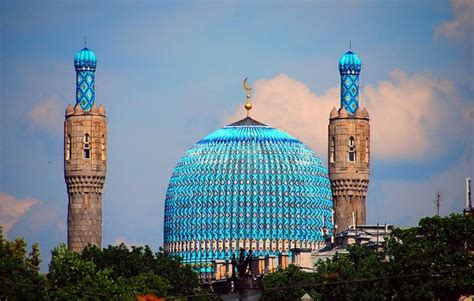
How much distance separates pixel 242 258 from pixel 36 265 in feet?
184

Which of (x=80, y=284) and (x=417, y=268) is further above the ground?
(x=417, y=268)

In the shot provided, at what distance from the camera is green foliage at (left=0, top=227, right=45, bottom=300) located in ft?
416

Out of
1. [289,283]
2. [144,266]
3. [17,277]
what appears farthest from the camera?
[144,266]

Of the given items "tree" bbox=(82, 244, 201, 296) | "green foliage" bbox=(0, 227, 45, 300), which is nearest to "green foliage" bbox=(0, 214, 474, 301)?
"green foliage" bbox=(0, 227, 45, 300)

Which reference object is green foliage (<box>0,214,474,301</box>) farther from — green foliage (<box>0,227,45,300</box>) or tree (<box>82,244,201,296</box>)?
tree (<box>82,244,201,296</box>)

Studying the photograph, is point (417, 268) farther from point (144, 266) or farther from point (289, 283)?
point (144, 266)

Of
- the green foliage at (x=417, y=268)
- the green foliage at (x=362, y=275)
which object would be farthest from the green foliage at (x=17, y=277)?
the green foliage at (x=417, y=268)

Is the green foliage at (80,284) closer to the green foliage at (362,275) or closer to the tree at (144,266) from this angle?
the green foliage at (362,275)

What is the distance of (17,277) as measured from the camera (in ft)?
426

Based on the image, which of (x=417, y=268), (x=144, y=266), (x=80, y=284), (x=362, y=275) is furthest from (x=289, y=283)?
(x=80, y=284)

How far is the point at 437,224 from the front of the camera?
450 feet

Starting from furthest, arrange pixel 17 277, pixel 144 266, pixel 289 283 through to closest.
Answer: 1. pixel 144 266
2. pixel 289 283
3. pixel 17 277

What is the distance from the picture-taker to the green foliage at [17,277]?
12669 cm

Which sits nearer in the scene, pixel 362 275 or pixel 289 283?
pixel 362 275
